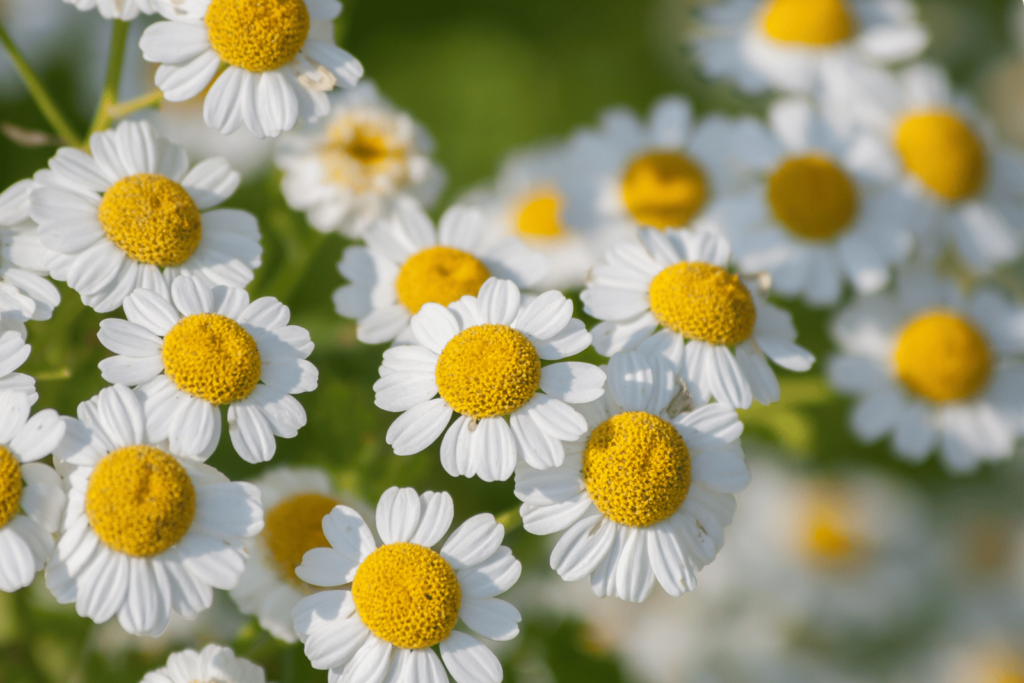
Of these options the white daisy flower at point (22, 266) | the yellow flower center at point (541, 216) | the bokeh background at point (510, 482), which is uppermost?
the white daisy flower at point (22, 266)

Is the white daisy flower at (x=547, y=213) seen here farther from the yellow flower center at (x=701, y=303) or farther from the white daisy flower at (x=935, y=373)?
the white daisy flower at (x=935, y=373)

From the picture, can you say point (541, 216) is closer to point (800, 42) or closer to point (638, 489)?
point (800, 42)

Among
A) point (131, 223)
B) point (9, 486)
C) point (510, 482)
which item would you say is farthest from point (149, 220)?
point (510, 482)

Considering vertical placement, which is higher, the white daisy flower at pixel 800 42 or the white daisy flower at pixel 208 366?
the white daisy flower at pixel 800 42

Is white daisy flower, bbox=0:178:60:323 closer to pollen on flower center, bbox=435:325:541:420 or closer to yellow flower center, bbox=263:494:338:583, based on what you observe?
yellow flower center, bbox=263:494:338:583

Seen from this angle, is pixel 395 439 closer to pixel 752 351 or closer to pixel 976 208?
pixel 752 351

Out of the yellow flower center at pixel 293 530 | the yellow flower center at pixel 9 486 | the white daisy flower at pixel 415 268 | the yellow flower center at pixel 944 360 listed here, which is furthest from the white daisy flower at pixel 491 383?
the yellow flower center at pixel 944 360

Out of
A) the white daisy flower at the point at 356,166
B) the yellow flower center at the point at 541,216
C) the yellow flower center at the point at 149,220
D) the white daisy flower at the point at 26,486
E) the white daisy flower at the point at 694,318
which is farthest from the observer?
the yellow flower center at the point at 541,216
